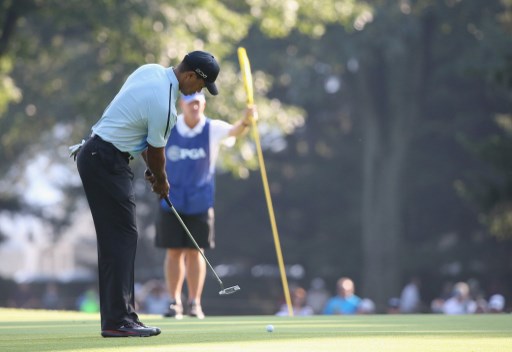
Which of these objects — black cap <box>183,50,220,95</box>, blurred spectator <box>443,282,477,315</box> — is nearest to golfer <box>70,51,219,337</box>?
black cap <box>183,50,220,95</box>

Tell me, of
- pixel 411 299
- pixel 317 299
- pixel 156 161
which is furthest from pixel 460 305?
pixel 156 161

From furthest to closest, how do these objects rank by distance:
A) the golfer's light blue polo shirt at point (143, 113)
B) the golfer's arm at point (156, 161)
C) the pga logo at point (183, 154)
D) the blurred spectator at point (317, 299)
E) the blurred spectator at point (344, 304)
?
the blurred spectator at point (317, 299), the blurred spectator at point (344, 304), the pga logo at point (183, 154), the golfer's arm at point (156, 161), the golfer's light blue polo shirt at point (143, 113)

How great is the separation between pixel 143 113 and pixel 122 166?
0.38m

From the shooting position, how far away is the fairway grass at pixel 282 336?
7.45 metres

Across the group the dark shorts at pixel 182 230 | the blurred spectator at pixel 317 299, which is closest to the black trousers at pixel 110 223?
the dark shorts at pixel 182 230

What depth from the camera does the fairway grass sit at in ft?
24.4

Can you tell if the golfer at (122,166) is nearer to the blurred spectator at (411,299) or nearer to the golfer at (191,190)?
the golfer at (191,190)

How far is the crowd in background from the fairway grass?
1061cm

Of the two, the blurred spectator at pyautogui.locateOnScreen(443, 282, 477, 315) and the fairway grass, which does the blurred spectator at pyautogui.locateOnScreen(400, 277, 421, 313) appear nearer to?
the blurred spectator at pyautogui.locateOnScreen(443, 282, 477, 315)

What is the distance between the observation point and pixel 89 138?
8.42 m

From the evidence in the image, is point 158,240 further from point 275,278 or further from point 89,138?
point 275,278

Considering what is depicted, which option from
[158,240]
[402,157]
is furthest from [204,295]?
[158,240]

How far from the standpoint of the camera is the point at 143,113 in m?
8.21

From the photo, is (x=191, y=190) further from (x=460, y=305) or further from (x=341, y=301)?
(x=460, y=305)
